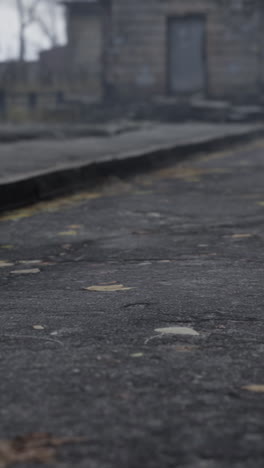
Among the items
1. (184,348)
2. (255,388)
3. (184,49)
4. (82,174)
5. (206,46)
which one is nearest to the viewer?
(255,388)

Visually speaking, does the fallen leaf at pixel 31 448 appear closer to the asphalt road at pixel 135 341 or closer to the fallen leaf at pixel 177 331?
the asphalt road at pixel 135 341

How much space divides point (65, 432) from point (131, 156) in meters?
6.04

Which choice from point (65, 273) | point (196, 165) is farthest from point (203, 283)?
point (196, 165)

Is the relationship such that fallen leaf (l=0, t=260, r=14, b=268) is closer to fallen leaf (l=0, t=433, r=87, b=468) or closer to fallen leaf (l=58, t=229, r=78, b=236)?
fallen leaf (l=58, t=229, r=78, b=236)

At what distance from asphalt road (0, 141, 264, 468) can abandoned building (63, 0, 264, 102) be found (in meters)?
19.3

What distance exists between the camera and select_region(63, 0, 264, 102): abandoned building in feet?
75.4

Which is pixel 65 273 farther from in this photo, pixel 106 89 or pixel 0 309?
pixel 106 89

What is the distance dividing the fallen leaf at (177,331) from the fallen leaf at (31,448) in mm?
784

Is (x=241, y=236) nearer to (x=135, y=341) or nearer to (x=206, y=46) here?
(x=135, y=341)

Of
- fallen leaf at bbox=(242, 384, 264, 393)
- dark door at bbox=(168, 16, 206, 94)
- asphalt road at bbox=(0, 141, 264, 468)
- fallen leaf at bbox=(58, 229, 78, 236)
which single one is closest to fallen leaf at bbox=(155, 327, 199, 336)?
asphalt road at bbox=(0, 141, 264, 468)

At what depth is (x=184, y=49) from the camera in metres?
23.3

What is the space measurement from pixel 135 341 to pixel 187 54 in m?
21.9

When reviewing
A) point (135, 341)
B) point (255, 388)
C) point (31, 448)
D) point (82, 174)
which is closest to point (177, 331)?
point (135, 341)

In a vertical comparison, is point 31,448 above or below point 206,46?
below
